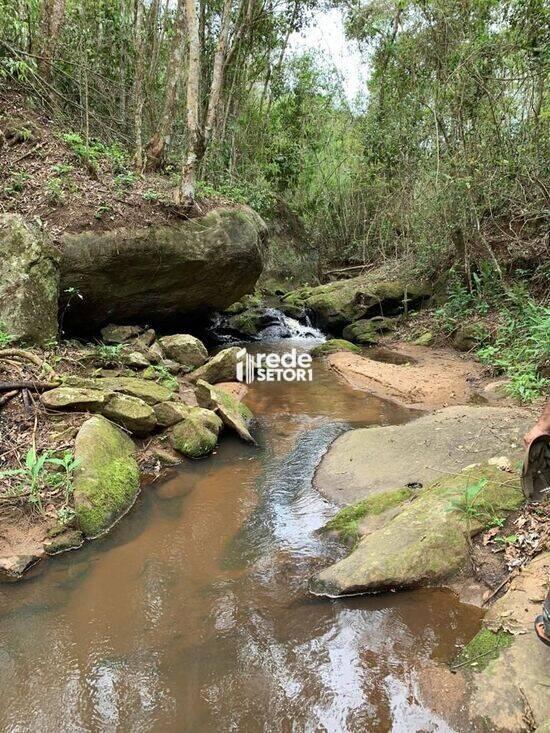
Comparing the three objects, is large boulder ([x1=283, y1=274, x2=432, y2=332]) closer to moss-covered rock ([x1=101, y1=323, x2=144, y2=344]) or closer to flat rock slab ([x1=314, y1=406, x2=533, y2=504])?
moss-covered rock ([x1=101, y1=323, x2=144, y2=344])

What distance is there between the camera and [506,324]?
10281mm

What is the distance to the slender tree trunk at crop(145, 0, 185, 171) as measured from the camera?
31.9 ft

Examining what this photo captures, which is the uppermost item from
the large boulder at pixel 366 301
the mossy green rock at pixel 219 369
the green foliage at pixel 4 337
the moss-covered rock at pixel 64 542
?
the large boulder at pixel 366 301

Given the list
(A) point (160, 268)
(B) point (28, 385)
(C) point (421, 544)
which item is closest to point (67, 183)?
(A) point (160, 268)

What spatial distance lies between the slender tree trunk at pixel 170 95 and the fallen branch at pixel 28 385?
6.59 metres

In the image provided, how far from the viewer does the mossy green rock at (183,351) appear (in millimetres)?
9805

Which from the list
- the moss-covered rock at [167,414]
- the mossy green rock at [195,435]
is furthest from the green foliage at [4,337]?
the mossy green rock at [195,435]

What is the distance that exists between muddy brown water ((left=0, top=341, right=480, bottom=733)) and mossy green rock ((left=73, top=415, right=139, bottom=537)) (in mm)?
188

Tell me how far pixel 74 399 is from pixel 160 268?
176 inches

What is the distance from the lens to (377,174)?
19047 mm

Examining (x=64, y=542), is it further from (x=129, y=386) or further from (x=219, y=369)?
(x=219, y=369)

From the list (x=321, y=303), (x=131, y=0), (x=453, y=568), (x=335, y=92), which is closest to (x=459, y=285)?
(x=321, y=303)

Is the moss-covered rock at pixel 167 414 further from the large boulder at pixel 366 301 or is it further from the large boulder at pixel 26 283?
the large boulder at pixel 366 301

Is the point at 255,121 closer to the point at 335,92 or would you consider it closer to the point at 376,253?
the point at 335,92
